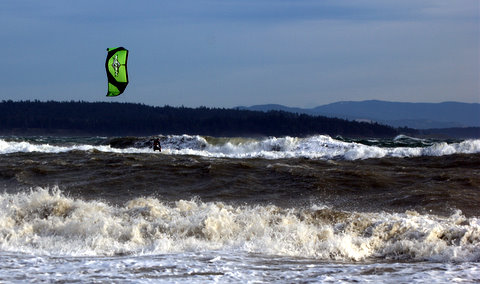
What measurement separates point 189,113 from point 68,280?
13312 cm

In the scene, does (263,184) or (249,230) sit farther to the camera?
(263,184)

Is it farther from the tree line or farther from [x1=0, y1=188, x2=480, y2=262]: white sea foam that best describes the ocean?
the tree line

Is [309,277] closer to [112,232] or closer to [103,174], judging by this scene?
[112,232]

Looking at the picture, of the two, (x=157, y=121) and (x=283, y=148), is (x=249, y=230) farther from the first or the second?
(x=157, y=121)

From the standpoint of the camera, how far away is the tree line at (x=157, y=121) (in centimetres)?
11225

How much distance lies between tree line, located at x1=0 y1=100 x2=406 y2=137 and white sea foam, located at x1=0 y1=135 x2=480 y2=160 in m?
63.9

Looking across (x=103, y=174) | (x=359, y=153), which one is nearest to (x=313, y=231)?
(x=103, y=174)

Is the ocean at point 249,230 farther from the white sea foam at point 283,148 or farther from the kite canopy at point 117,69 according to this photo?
the white sea foam at point 283,148

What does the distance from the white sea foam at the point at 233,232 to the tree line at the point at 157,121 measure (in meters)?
93.5

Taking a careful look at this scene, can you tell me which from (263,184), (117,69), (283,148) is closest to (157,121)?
(283,148)

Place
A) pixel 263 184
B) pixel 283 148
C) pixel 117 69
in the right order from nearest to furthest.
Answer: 1. pixel 263 184
2. pixel 117 69
3. pixel 283 148

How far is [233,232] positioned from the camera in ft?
34.1

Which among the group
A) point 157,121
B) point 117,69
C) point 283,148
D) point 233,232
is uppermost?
point 117,69

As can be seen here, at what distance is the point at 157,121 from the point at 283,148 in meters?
97.4
